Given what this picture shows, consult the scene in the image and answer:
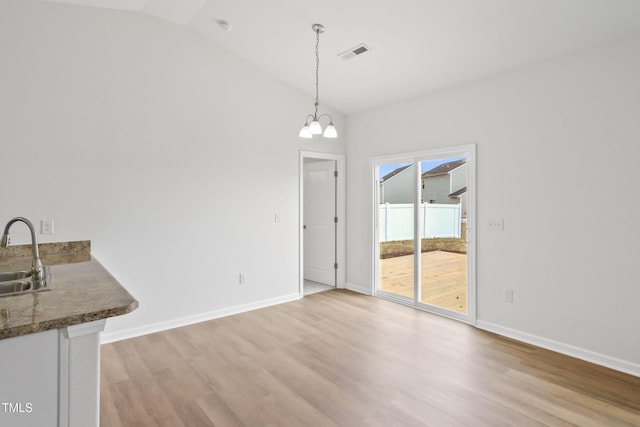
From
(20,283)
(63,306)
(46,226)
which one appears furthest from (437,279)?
(46,226)

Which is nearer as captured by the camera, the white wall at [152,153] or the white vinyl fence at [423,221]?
the white wall at [152,153]

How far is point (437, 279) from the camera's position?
4.51m

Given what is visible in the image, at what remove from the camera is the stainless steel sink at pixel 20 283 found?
1.80 meters

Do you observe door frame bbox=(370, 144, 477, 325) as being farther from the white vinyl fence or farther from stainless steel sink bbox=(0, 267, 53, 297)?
stainless steel sink bbox=(0, 267, 53, 297)

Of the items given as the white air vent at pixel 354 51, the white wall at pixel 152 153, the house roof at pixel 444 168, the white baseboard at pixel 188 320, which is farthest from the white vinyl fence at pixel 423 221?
the white air vent at pixel 354 51

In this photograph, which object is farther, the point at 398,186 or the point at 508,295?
the point at 398,186

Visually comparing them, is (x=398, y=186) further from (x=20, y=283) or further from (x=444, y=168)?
(x=20, y=283)

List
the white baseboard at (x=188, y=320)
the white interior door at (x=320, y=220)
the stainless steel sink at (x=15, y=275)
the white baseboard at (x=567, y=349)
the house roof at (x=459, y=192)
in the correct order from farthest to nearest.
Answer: the white interior door at (x=320, y=220) < the house roof at (x=459, y=192) < the white baseboard at (x=188, y=320) < the white baseboard at (x=567, y=349) < the stainless steel sink at (x=15, y=275)

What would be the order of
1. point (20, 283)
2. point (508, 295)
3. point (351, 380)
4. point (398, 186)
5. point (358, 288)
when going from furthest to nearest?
point (358, 288)
point (398, 186)
point (508, 295)
point (351, 380)
point (20, 283)

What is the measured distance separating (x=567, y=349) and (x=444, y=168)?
2.24 meters

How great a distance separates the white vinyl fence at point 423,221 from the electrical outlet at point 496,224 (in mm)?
405

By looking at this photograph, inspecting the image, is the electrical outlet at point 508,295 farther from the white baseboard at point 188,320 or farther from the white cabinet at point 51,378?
the white cabinet at point 51,378

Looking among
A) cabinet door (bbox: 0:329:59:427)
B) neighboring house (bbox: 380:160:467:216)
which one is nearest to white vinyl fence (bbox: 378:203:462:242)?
neighboring house (bbox: 380:160:467:216)

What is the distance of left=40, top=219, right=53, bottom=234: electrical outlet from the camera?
10.2 feet
